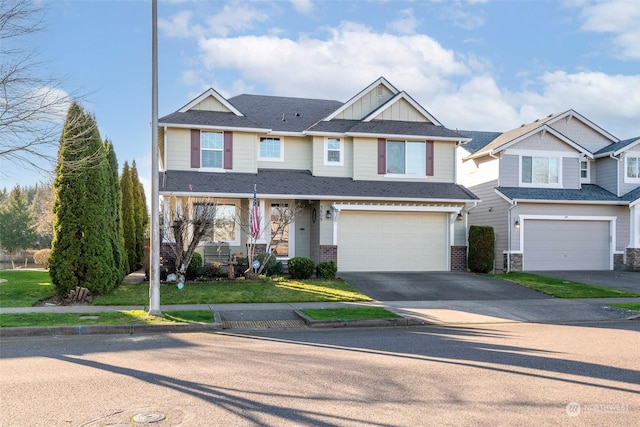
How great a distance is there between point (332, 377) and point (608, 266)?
2087 cm

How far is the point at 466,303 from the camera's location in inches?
571

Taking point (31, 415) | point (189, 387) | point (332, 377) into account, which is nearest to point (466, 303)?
point (332, 377)

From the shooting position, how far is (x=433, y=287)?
1684 centimetres

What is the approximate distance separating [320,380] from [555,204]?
757 inches

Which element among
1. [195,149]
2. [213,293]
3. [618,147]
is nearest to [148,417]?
[213,293]

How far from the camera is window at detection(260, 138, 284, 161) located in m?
21.6

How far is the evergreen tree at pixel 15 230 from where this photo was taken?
3491 centimetres

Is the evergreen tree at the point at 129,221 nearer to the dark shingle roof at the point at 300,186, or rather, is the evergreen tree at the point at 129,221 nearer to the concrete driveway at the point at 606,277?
the dark shingle roof at the point at 300,186

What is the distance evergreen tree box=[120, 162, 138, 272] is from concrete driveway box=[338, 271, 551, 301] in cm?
993

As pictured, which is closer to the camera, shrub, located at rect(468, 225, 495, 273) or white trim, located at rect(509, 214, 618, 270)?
shrub, located at rect(468, 225, 495, 273)

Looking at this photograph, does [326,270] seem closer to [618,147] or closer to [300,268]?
[300,268]

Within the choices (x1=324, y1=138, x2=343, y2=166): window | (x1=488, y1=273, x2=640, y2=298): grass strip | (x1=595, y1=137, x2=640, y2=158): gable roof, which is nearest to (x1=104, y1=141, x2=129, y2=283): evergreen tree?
(x1=324, y1=138, x2=343, y2=166): window

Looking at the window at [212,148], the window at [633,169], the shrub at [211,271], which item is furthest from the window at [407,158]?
the window at [633,169]

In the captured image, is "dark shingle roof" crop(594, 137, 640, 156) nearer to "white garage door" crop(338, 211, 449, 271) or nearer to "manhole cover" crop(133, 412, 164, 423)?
"white garage door" crop(338, 211, 449, 271)
